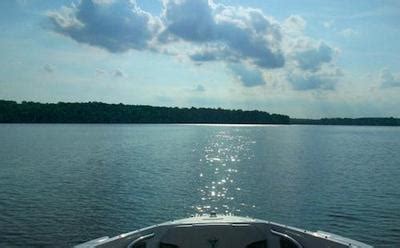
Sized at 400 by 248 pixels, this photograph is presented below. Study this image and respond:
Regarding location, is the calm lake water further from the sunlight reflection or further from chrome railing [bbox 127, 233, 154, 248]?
chrome railing [bbox 127, 233, 154, 248]

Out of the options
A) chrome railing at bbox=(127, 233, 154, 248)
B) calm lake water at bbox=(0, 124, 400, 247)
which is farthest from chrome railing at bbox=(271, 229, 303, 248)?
calm lake water at bbox=(0, 124, 400, 247)

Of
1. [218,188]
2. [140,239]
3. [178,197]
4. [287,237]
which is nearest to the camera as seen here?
[140,239]

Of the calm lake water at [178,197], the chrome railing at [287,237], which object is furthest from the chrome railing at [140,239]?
the calm lake water at [178,197]

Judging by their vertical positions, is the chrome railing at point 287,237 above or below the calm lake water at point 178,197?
above

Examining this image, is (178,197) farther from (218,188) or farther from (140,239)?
(140,239)

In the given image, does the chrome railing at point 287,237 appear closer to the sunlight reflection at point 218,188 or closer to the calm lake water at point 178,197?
the calm lake water at point 178,197

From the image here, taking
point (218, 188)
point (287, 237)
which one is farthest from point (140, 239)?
point (218, 188)

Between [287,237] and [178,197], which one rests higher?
[287,237]

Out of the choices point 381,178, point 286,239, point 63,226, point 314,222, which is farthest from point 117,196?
point 381,178

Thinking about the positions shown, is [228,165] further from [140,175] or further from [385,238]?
[385,238]

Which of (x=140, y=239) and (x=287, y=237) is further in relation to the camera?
(x=287, y=237)

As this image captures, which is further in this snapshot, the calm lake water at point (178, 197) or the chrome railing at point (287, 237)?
the calm lake water at point (178, 197)

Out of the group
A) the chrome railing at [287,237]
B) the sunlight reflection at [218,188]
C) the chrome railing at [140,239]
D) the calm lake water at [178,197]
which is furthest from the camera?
the sunlight reflection at [218,188]

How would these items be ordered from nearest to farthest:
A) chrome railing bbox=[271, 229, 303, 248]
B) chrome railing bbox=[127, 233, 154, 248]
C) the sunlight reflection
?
chrome railing bbox=[127, 233, 154, 248], chrome railing bbox=[271, 229, 303, 248], the sunlight reflection
